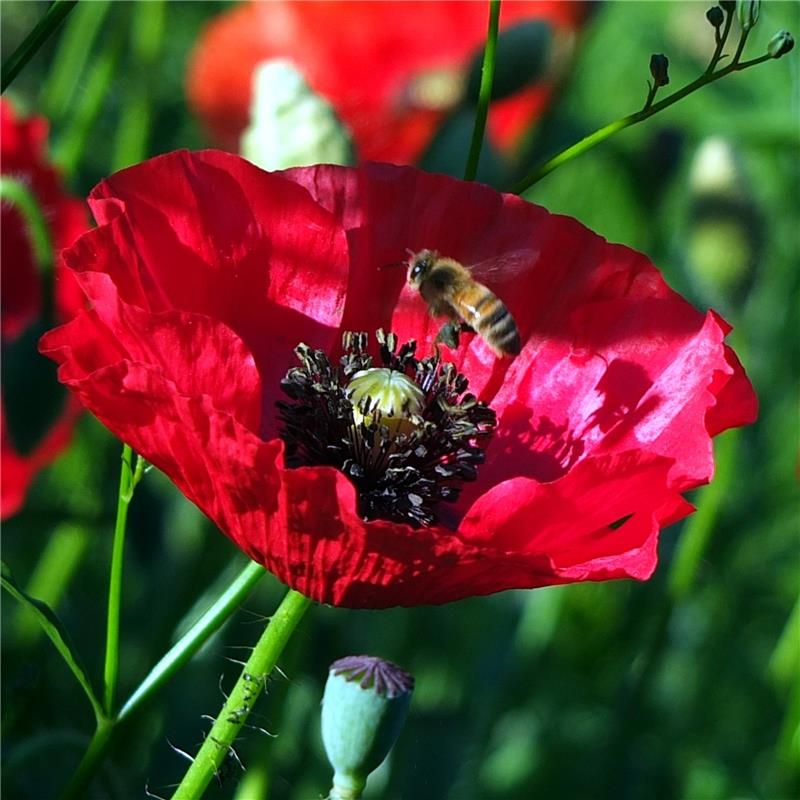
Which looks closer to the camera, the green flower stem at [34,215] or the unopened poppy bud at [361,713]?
the unopened poppy bud at [361,713]

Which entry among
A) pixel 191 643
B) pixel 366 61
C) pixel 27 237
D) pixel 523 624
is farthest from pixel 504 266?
pixel 366 61

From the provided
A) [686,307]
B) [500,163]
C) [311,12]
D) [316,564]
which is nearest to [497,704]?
[500,163]

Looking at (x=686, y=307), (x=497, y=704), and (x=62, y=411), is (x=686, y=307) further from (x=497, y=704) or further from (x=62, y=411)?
(x=497, y=704)

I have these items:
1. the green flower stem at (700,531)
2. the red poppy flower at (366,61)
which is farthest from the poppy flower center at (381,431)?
the red poppy flower at (366,61)

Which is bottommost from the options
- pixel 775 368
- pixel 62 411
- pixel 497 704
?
pixel 497 704

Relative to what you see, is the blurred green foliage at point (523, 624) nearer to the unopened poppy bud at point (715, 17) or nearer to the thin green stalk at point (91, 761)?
the thin green stalk at point (91, 761)

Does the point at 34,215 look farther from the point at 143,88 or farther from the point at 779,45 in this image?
the point at 143,88
